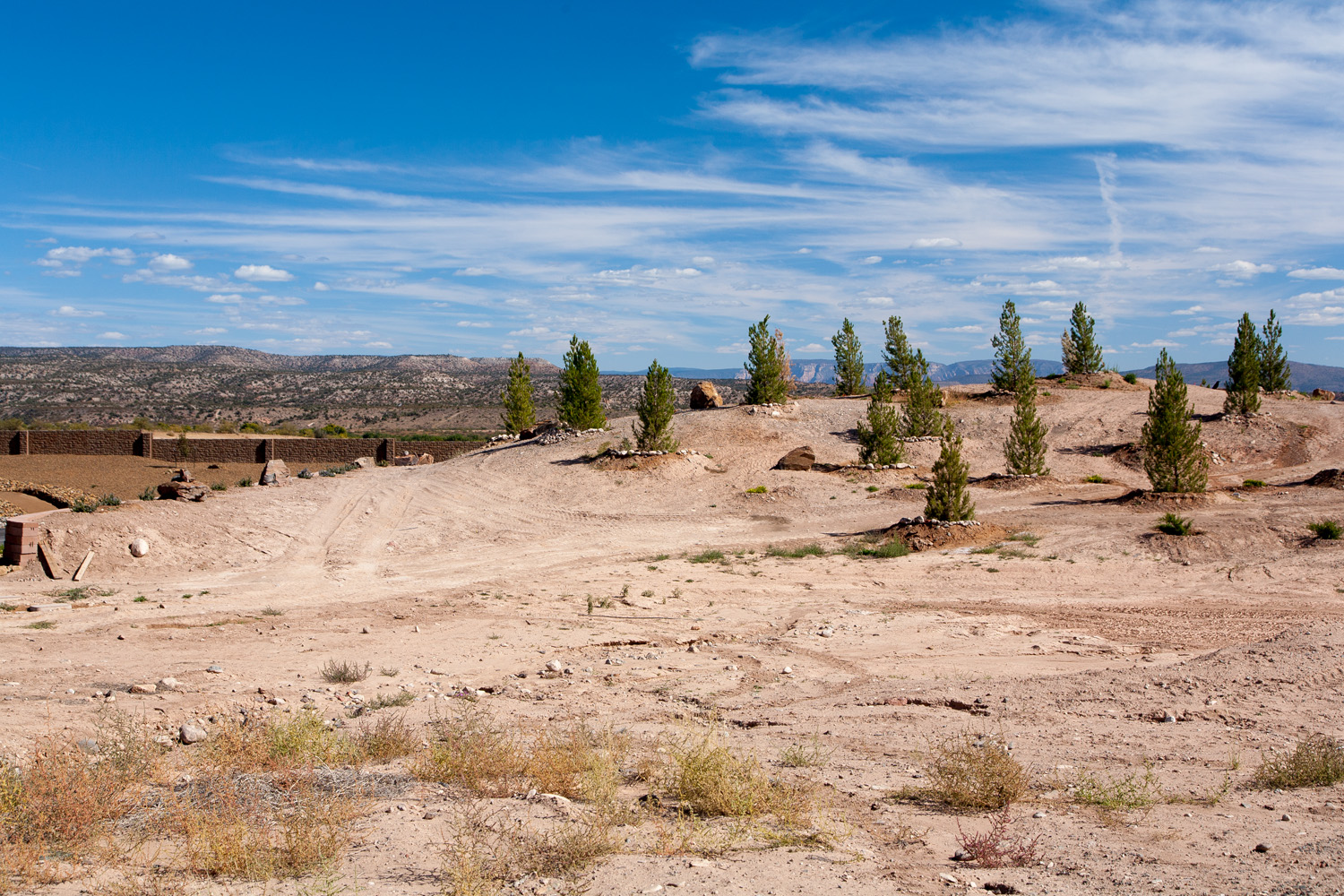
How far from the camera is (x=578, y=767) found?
5.65 metres

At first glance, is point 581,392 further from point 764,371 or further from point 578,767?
point 578,767

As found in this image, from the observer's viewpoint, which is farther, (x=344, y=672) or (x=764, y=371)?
(x=764, y=371)

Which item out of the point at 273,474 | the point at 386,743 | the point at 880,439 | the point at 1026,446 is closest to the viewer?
the point at 386,743

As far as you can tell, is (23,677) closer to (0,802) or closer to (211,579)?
(0,802)

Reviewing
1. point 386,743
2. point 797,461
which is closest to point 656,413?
point 797,461

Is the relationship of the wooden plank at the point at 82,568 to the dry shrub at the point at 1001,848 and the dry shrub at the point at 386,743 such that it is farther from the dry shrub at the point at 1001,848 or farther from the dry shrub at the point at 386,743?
the dry shrub at the point at 1001,848

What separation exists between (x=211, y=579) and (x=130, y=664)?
5.98 m

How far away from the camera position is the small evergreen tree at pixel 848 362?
40938mm

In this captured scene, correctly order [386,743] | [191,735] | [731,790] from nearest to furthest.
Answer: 1. [731,790]
2. [386,743]
3. [191,735]

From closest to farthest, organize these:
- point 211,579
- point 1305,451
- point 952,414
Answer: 1. point 211,579
2. point 1305,451
3. point 952,414

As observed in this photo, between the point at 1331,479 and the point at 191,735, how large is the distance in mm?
25143

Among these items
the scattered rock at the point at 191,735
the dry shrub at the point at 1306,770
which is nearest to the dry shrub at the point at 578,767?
the scattered rock at the point at 191,735

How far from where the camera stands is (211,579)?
14461 mm

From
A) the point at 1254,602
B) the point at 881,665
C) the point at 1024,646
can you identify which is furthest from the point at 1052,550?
the point at 881,665
